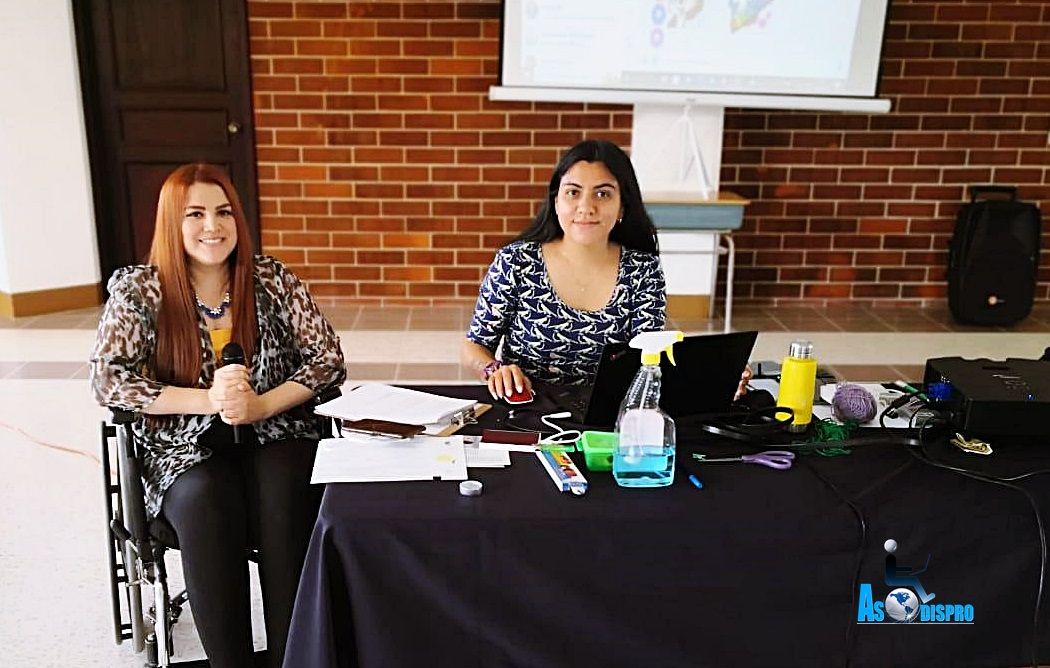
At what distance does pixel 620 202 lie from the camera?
2.25 m

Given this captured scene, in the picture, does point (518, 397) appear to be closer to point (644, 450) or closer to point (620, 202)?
point (644, 450)

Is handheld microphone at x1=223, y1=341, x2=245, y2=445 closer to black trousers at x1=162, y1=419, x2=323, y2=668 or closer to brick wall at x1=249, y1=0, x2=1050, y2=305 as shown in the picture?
black trousers at x1=162, y1=419, x2=323, y2=668

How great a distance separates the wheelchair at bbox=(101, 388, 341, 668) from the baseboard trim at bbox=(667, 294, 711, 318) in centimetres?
309

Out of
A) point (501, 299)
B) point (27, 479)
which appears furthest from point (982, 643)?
point (27, 479)

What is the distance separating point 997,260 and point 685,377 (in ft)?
12.3

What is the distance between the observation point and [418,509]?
1418 mm

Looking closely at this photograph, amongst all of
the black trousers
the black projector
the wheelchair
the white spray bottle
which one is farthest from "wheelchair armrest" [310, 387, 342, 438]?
the black projector

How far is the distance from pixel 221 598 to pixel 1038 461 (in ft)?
4.91

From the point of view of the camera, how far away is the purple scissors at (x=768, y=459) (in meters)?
1.60

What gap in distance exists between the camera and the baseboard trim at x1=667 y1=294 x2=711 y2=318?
4906mm

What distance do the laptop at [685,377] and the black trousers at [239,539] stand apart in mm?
591

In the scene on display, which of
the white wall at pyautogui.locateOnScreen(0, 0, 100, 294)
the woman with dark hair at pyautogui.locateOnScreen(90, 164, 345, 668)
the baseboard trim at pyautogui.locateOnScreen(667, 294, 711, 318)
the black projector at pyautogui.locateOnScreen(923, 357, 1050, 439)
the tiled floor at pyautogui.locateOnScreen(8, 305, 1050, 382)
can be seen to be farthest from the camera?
the baseboard trim at pyautogui.locateOnScreen(667, 294, 711, 318)

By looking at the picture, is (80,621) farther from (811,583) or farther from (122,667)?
(811,583)

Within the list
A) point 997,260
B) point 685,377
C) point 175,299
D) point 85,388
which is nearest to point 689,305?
point 997,260
